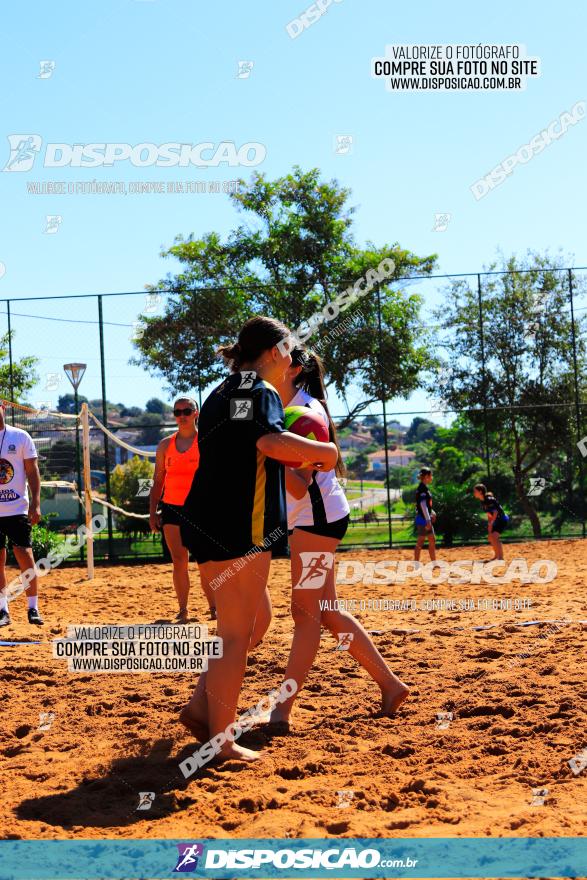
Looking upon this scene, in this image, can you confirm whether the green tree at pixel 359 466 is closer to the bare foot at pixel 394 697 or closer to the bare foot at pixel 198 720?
the bare foot at pixel 394 697

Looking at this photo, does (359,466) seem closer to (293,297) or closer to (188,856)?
(293,297)

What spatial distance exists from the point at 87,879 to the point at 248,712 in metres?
1.87

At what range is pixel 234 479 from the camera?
349cm

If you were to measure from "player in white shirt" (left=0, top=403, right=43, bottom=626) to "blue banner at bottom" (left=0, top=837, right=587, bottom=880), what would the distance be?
4.94 m

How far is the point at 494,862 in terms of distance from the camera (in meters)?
2.52

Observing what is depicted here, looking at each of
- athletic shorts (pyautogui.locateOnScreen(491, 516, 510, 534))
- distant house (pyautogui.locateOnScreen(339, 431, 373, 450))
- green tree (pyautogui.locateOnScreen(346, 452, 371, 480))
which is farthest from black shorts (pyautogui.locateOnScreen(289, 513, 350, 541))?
green tree (pyautogui.locateOnScreen(346, 452, 371, 480))

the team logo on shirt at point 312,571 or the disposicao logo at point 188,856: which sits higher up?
the team logo on shirt at point 312,571

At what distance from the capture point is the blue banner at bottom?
2502 mm

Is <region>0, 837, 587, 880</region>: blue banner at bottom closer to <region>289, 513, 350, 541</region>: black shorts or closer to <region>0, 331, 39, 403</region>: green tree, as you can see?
<region>289, 513, 350, 541</region>: black shorts

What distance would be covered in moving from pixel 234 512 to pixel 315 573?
0.82 m

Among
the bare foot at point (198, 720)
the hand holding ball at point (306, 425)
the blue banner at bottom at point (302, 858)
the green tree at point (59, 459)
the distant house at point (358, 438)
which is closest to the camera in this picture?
the blue banner at bottom at point (302, 858)

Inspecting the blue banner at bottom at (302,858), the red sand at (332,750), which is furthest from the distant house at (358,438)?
the blue banner at bottom at (302,858)

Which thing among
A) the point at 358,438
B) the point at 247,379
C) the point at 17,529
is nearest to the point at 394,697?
the point at 247,379

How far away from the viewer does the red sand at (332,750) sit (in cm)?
292
